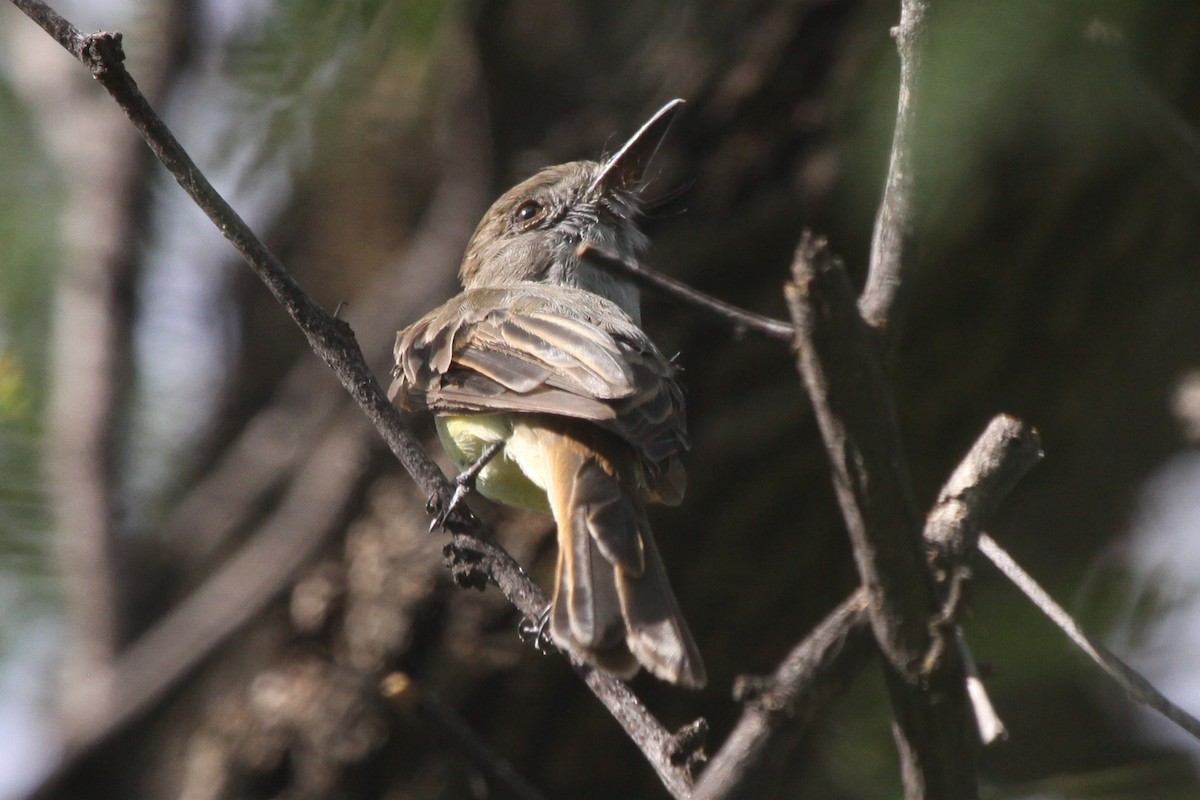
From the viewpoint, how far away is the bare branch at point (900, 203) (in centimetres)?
188

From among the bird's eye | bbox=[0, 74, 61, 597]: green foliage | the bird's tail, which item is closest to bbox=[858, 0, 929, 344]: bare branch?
the bird's tail

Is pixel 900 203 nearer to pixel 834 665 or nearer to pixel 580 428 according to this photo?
pixel 834 665

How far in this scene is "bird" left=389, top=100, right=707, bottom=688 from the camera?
2.40 m

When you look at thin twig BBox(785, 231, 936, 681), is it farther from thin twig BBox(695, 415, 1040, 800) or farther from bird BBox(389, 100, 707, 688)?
bird BBox(389, 100, 707, 688)

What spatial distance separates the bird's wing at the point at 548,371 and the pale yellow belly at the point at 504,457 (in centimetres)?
11

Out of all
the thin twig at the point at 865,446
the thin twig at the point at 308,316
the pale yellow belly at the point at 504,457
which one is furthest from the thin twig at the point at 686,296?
the pale yellow belly at the point at 504,457

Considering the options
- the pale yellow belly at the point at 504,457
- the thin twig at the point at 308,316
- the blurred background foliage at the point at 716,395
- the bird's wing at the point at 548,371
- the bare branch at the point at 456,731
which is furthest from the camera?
the blurred background foliage at the point at 716,395

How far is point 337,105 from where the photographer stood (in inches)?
150

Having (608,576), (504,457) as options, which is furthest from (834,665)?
(504,457)

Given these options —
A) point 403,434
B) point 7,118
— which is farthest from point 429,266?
point 403,434

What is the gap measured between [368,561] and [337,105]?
1.51 meters

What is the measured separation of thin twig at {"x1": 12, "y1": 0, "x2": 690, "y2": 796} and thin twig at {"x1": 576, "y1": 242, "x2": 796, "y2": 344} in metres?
0.66

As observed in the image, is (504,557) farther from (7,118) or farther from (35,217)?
(7,118)

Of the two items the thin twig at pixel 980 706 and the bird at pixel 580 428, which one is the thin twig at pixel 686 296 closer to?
the thin twig at pixel 980 706
